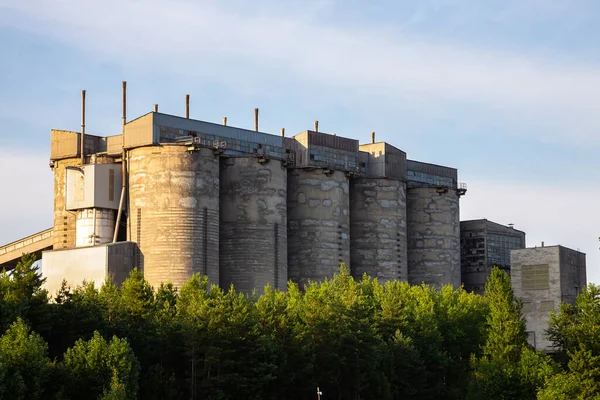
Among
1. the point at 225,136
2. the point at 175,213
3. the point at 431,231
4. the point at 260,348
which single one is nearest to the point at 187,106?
the point at 225,136

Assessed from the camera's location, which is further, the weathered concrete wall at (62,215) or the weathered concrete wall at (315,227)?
the weathered concrete wall at (315,227)

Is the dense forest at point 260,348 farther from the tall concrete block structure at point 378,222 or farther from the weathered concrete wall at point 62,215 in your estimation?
the tall concrete block structure at point 378,222

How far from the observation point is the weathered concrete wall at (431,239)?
13088 cm

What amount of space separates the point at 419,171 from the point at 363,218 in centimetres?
1354

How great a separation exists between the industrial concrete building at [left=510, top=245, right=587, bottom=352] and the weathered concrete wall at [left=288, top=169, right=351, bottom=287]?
17728 mm

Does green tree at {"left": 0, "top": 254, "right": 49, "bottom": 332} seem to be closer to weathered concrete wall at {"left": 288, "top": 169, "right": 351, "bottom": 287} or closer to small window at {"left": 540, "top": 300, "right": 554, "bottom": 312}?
weathered concrete wall at {"left": 288, "top": 169, "right": 351, "bottom": 287}

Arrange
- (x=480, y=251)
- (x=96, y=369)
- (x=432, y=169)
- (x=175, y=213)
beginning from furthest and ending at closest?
(x=480, y=251) < (x=432, y=169) < (x=175, y=213) < (x=96, y=369)

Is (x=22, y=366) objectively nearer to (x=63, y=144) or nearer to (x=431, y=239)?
(x=63, y=144)

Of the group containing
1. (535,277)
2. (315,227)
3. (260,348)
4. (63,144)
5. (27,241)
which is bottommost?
(260,348)

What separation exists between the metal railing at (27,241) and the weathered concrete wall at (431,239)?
4041 cm

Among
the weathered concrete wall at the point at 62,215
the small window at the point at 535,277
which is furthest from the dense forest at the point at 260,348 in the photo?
the weathered concrete wall at the point at 62,215

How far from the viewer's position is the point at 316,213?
117688 millimetres

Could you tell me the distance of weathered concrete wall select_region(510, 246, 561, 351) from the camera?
373 ft

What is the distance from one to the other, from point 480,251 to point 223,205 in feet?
139
